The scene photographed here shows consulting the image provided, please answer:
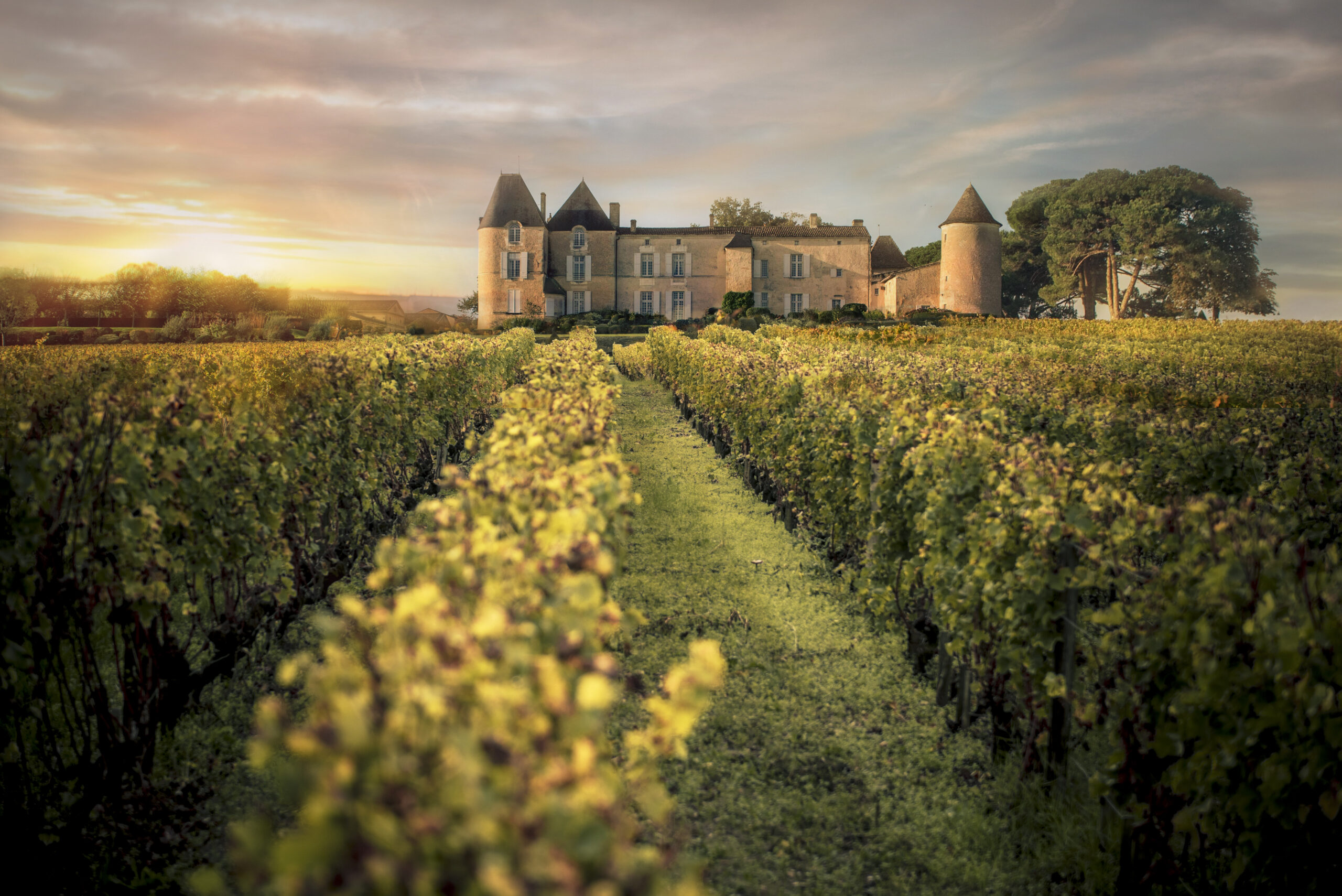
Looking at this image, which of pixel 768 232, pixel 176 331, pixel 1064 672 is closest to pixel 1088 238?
pixel 768 232

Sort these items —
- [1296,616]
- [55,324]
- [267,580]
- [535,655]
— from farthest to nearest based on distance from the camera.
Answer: [55,324] < [267,580] < [1296,616] < [535,655]

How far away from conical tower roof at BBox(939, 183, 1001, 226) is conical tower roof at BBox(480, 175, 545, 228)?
2919cm

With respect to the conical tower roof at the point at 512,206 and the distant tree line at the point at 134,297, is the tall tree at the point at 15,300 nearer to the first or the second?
the distant tree line at the point at 134,297

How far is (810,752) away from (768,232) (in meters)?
54.9

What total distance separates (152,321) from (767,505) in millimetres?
46626

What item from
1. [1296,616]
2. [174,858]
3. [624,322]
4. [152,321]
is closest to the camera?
[1296,616]

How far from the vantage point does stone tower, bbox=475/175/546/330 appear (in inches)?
2090

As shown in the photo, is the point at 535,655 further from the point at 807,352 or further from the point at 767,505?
the point at 807,352

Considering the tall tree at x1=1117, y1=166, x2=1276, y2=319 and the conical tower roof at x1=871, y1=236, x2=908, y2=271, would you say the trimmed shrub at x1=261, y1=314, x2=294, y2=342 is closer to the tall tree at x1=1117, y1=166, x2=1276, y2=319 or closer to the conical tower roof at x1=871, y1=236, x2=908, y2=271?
the conical tower roof at x1=871, y1=236, x2=908, y2=271

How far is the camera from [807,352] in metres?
14.3

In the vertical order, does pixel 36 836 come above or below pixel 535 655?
below

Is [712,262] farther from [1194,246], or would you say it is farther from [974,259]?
[1194,246]

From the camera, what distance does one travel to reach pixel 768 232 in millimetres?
56469

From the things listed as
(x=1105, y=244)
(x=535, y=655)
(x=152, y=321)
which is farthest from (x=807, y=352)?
(x=1105, y=244)
